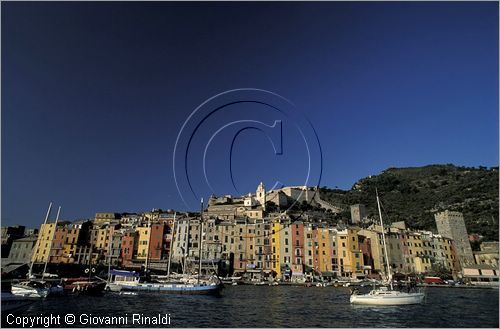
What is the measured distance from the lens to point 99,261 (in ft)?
228

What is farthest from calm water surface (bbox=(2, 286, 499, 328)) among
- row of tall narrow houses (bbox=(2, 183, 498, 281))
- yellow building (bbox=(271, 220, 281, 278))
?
yellow building (bbox=(271, 220, 281, 278))

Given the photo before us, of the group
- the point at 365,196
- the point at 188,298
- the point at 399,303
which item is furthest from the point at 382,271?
the point at 365,196

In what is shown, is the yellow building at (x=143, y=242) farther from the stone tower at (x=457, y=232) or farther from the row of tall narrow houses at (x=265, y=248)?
the stone tower at (x=457, y=232)

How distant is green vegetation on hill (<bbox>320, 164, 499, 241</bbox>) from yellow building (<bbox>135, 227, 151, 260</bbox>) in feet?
179

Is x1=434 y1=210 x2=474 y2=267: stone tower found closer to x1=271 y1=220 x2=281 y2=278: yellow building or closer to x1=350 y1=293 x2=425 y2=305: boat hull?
x1=271 y1=220 x2=281 y2=278: yellow building

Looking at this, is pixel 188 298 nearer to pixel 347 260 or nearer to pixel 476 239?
pixel 347 260

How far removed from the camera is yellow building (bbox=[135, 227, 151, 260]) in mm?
67875

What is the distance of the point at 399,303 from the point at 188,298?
1896cm

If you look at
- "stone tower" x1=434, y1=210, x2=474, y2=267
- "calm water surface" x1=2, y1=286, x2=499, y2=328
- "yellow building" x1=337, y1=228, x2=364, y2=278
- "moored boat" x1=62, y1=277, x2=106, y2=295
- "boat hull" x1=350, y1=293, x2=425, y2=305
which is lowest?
"calm water surface" x1=2, y1=286, x2=499, y2=328

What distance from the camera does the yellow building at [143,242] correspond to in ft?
223

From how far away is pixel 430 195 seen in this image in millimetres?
129750

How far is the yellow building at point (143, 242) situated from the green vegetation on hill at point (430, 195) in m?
54.5

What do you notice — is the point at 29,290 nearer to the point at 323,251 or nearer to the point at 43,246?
the point at 323,251

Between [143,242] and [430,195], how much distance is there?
108111 mm
